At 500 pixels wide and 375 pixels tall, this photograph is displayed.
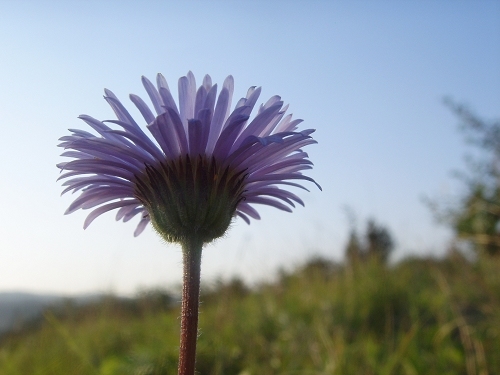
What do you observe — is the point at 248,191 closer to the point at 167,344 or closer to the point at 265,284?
the point at 167,344

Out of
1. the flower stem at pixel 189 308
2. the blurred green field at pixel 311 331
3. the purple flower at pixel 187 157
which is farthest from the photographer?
the blurred green field at pixel 311 331

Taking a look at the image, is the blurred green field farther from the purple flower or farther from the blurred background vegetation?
the purple flower

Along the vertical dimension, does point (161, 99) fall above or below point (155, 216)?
above

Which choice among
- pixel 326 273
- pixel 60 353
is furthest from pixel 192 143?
pixel 326 273

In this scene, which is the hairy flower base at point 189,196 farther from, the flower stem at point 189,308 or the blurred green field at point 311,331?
the blurred green field at point 311,331

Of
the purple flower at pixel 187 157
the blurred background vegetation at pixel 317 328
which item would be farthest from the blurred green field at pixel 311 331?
the purple flower at pixel 187 157

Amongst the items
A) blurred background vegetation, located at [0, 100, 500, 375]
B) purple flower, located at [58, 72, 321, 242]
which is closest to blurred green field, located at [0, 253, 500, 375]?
blurred background vegetation, located at [0, 100, 500, 375]
